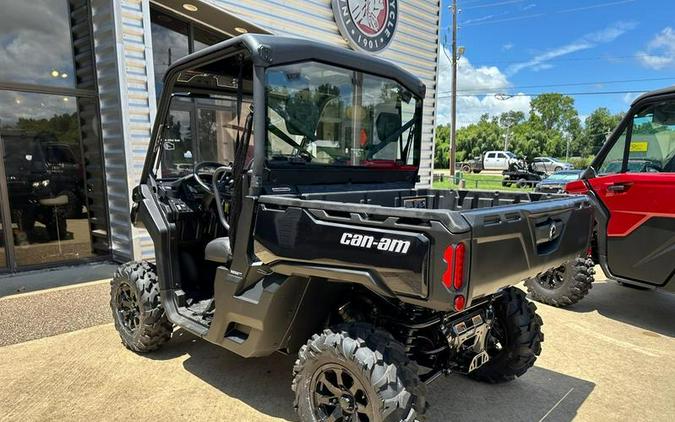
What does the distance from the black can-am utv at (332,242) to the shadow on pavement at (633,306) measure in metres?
2.39

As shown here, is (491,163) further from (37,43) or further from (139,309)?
(139,309)

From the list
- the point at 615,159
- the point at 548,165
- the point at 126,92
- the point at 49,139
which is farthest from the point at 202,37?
the point at 548,165

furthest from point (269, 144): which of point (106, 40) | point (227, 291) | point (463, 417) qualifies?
point (106, 40)

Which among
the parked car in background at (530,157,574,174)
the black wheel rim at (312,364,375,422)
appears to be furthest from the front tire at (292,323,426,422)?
the parked car in background at (530,157,574,174)

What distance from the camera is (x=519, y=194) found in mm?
3141

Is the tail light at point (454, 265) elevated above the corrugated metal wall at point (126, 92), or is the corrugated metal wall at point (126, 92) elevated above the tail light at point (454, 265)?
the corrugated metal wall at point (126, 92)

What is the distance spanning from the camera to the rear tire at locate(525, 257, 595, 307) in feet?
15.3

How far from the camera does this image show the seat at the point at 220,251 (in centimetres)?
279

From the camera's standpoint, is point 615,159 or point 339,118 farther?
point 615,159

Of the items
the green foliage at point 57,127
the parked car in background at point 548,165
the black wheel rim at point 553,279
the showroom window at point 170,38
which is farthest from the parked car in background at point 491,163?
the green foliage at point 57,127

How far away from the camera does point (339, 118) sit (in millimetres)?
3037

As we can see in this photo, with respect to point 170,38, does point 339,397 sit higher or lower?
lower

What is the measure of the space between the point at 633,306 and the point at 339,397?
14.4 ft

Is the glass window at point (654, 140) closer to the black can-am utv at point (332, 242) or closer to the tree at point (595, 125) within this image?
the black can-am utv at point (332, 242)
